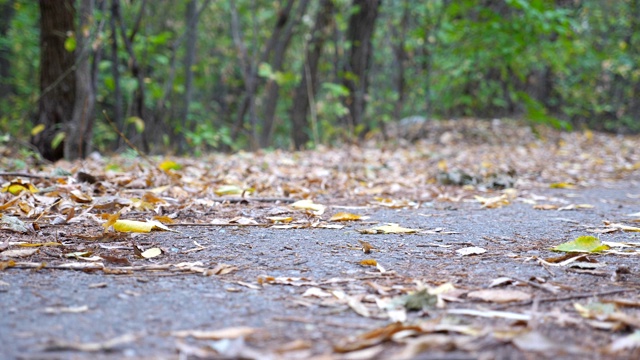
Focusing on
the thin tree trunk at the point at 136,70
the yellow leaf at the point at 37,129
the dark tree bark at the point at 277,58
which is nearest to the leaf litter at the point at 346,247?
the yellow leaf at the point at 37,129

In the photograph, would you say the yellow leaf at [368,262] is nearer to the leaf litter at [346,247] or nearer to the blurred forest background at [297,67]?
the leaf litter at [346,247]

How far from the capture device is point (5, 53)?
1052 cm

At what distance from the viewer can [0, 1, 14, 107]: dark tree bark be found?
383 inches

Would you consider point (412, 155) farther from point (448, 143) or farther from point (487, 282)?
point (487, 282)

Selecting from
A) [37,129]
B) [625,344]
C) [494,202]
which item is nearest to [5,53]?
[37,129]

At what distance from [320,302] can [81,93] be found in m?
4.48

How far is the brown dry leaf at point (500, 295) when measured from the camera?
1.50m

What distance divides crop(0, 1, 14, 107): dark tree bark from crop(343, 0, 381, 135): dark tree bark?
18.7 feet

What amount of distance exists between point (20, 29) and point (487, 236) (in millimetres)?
9670

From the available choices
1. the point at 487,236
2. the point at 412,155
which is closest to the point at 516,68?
the point at 412,155

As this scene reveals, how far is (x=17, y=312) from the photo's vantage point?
1.37 meters

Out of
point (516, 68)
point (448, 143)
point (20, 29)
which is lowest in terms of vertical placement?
point (448, 143)

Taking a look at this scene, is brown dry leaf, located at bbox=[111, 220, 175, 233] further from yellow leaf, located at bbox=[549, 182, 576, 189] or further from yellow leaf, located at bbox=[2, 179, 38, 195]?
yellow leaf, located at bbox=[549, 182, 576, 189]

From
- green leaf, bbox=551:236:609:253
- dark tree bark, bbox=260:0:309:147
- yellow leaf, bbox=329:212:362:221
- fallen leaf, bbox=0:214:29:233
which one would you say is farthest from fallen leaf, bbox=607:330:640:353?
dark tree bark, bbox=260:0:309:147
